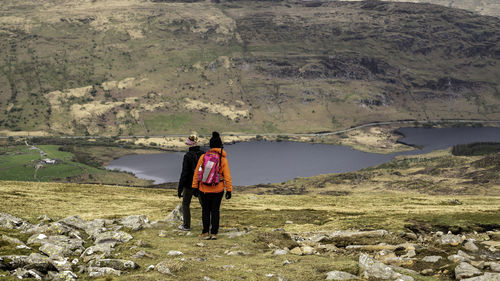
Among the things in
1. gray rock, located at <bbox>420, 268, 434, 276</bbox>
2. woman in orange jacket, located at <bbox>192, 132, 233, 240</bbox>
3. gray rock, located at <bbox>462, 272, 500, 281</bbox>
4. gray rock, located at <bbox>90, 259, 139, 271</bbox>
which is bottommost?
gray rock, located at <bbox>420, 268, 434, 276</bbox>

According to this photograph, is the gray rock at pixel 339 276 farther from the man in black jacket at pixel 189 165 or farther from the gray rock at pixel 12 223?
the gray rock at pixel 12 223

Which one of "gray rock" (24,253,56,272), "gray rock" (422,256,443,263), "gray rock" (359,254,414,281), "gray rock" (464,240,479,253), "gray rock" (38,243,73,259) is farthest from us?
"gray rock" (464,240,479,253)

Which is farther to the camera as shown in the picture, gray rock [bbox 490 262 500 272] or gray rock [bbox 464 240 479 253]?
gray rock [bbox 464 240 479 253]

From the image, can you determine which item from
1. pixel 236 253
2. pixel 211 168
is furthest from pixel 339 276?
pixel 211 168

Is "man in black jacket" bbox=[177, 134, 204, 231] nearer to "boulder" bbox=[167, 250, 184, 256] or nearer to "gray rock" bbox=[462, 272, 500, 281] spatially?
"boulder" bbox=[167, 250, 184, 256]

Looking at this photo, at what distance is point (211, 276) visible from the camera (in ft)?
49.0

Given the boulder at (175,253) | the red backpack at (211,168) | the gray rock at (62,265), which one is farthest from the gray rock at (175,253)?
the gray rock at (62,265)

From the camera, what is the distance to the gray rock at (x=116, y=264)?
1555cm

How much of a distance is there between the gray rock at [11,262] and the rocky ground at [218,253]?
0.09 ft

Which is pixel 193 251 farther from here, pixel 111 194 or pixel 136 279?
pixel 111 194

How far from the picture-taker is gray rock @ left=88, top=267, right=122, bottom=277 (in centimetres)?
1466

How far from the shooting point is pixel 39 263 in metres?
14.0

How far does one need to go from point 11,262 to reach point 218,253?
7.92m

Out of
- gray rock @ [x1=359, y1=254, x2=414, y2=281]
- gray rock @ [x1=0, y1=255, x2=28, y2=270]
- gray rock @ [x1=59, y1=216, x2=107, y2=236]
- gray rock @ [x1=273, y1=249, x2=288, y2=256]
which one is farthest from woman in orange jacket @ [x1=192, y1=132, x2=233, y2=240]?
gray rock @ [x1=0, y1=255, x2=28, y2=270]
